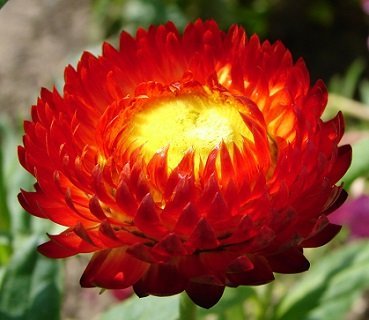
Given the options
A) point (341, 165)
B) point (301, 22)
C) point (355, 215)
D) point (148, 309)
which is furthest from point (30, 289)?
point (301, 22)

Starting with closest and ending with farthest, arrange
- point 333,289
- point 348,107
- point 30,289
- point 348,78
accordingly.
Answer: point 30,289 → point 333,289 → point 348,107 → point 348,78

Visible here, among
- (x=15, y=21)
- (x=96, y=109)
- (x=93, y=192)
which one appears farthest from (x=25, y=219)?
(x=15, y=21)

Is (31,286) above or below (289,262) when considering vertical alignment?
below

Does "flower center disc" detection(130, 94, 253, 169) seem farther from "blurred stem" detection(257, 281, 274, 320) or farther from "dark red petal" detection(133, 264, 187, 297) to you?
"blurred stem" detection(257, 281, 274, 320)

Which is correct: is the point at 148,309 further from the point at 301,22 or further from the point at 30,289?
the point at 301,22

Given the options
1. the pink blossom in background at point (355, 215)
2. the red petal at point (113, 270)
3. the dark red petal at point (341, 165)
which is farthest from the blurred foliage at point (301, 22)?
the red petal at point (113, 270)

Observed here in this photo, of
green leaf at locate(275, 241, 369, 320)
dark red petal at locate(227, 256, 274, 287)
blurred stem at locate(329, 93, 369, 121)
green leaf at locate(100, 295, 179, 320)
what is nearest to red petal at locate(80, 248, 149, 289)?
dark red petal at locate(227, 256, 274, 287)

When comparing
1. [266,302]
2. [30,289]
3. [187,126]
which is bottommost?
[266,302]
